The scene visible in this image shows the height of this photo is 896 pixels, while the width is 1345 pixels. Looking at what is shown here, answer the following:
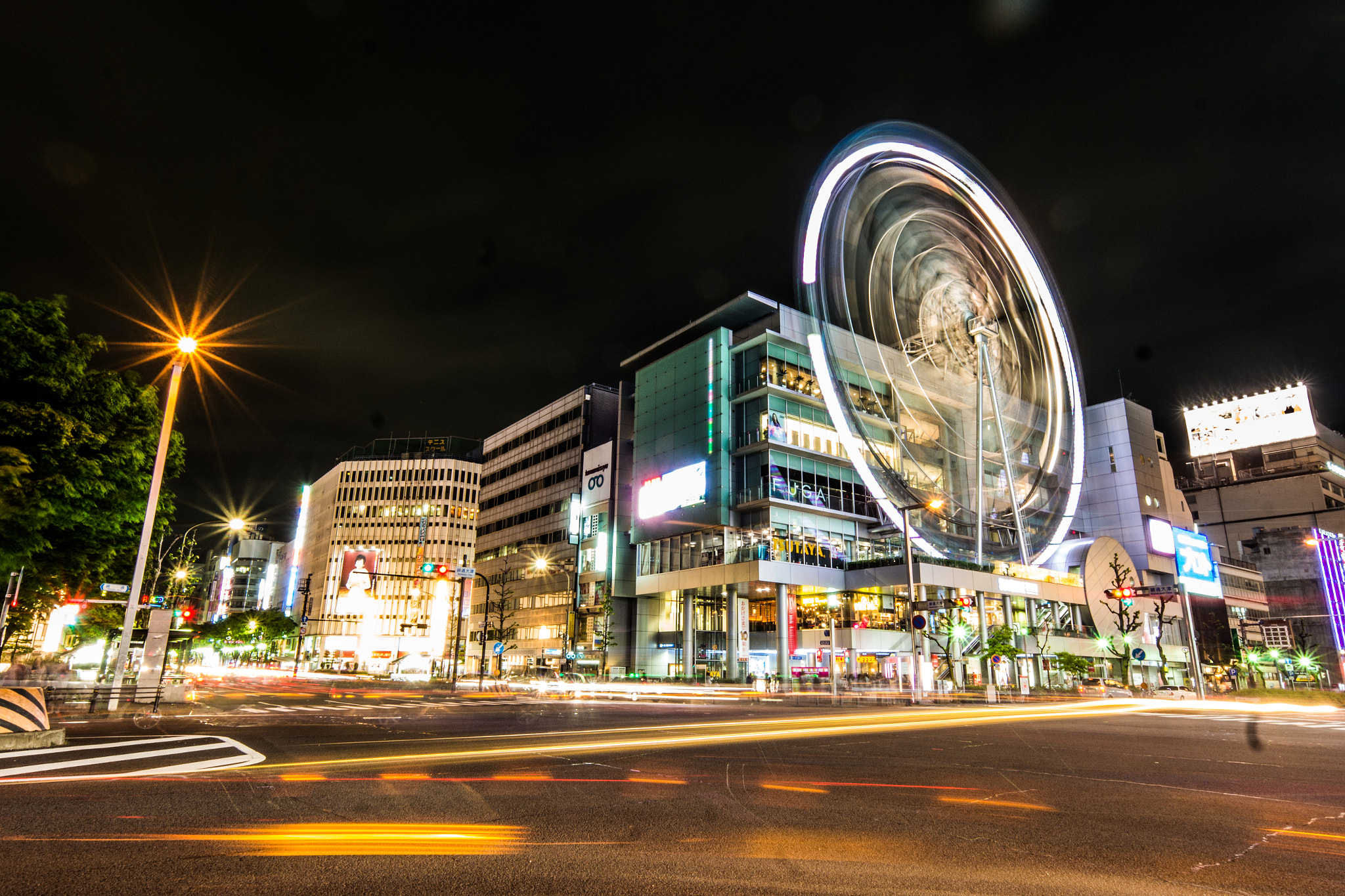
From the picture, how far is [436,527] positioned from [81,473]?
141491 mm

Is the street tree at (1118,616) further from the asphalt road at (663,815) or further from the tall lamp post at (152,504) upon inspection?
the tall lamp post at (152,504)

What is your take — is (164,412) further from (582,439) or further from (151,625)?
(582,439)

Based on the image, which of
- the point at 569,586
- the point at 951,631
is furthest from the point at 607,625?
the point at 951,631

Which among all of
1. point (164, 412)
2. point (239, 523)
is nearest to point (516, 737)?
point (164, 412)

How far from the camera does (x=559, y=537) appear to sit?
8956 centimetres

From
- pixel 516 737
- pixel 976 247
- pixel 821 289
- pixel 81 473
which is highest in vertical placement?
pixel 976 247

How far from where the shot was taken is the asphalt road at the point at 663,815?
600cm

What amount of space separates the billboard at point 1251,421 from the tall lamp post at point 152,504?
13567cm

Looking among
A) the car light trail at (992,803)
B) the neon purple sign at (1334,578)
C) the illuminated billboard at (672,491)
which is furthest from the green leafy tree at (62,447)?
the neon purple sign at (1334,578)

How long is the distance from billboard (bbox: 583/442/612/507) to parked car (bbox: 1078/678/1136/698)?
45550mm

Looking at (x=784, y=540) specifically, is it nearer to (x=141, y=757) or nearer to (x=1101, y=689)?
(x=1101, y=689)

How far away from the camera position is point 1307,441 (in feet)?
371

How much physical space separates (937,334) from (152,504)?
163 ft

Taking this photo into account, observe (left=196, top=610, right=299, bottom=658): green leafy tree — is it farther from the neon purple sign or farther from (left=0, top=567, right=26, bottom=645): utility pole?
the neon purple sign
